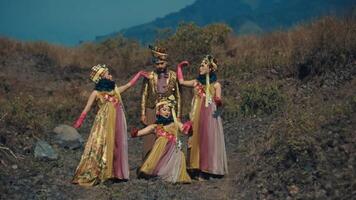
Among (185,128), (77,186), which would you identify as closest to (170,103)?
(185,128)

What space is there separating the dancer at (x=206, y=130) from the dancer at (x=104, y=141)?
1.22 m

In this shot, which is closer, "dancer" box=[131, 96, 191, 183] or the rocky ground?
the rocky ground

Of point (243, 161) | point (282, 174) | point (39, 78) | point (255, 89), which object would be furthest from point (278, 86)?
point (39, 78)

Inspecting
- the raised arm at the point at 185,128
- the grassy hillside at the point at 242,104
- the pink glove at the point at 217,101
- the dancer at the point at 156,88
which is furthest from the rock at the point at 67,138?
the pink glove at the point at 217,101

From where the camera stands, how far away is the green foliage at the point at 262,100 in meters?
13.3

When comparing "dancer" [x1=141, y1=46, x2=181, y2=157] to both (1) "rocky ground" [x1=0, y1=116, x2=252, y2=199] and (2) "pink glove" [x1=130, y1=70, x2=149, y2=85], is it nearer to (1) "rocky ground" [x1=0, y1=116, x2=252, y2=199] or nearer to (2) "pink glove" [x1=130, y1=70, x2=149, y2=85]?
(2) "pink glove" [x1=130, y1=70, x2=149, y2=85]

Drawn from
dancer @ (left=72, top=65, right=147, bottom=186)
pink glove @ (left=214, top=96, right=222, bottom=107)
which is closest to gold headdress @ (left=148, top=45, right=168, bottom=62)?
dancer @ (left=72, top=65, right=147, bottom=186)

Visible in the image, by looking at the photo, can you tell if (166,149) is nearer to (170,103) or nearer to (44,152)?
(170,103)

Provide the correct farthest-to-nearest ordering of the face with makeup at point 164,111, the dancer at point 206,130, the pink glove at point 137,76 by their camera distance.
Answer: the pink glove at point 137,76, the dancer at point 206,130, the face with makeup at point 164,111

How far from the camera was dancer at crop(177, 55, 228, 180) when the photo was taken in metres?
9.75

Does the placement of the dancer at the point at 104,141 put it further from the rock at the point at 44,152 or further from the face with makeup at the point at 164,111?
the rock at the point at 44,152

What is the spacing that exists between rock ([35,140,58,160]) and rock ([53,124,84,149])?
1.16 m

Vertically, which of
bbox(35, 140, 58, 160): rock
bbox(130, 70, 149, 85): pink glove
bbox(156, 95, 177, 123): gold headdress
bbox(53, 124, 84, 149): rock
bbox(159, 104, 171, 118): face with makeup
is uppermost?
bbox(130, 70, 149, 85): pink glove

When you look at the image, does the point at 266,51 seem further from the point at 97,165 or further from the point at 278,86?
the point at 97,165
